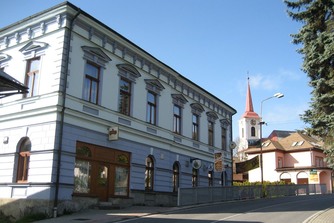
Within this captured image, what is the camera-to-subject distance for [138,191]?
22516mm

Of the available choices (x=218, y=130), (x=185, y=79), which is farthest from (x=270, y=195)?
(x=185, y=79)

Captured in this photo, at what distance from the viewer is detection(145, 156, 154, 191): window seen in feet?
78.2

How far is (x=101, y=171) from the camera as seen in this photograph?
20.2 m

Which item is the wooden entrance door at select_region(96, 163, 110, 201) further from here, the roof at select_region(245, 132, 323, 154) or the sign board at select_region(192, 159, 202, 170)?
the roof at select_region(245, 132, 323, 154)

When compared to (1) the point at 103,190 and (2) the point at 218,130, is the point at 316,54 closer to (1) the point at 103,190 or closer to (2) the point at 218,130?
(1) the point at 103,190

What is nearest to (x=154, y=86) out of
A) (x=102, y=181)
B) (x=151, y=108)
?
(x=151, y=108)

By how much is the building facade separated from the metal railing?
2444 millimetres

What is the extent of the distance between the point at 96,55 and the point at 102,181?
6598mm

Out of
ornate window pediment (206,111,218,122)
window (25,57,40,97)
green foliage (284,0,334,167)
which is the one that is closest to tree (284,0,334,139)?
green foliage (284,0,334,167)

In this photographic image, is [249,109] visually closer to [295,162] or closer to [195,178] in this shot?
[295,162]

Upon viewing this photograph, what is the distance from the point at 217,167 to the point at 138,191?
9.80m

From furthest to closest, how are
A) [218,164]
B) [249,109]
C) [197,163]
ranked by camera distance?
[249,109] < [218,164] < [197,163]

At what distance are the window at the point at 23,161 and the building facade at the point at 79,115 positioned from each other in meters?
0.05

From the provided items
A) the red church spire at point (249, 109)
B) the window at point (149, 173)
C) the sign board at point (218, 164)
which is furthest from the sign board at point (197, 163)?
the red church spire at point (249, 109)
